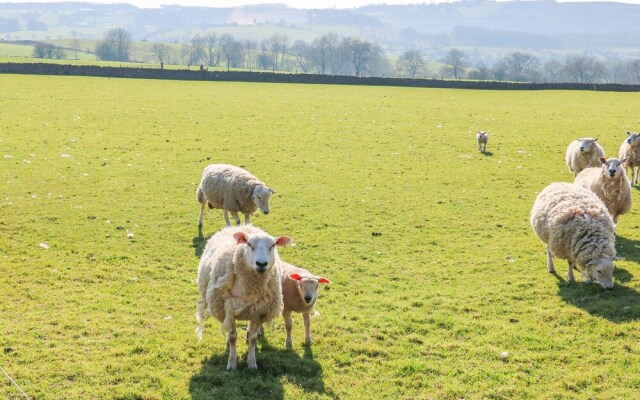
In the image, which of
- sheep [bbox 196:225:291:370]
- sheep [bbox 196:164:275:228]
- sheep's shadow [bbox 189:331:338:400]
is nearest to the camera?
sheep's shadow [bbox 189:331:338:400]

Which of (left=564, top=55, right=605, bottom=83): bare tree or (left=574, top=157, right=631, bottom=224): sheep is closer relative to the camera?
(left=574, top=157, right=631, bottom=224): sheep

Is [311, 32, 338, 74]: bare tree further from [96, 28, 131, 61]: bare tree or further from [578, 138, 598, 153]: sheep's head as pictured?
[578, 138, 598, 153]: sheep's head

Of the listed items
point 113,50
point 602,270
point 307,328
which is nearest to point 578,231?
point 602,270

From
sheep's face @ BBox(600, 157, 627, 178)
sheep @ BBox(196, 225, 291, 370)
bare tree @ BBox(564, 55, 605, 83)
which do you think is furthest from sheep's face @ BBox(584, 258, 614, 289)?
bare tree @ BBox(564, 55, 605, 83)

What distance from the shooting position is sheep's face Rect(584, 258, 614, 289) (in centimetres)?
961

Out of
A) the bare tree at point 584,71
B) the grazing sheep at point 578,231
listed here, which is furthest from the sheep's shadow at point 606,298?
the bare tree at point 584,71

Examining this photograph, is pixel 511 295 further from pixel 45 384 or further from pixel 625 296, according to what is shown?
pixel 45 384

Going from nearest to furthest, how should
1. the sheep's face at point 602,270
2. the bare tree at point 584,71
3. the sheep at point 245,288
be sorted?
the sheep at point 245,288 → the sheep's face at point 602,270 → the bare tree at point 584,71

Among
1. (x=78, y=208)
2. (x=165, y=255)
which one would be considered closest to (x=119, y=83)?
(x=78, y=208)

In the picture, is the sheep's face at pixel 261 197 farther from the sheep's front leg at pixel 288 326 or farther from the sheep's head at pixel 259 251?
the sheep's head at pixel 259 251

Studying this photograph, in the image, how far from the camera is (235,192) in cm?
1305

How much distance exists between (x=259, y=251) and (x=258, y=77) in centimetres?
5593

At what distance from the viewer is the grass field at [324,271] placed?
741cm

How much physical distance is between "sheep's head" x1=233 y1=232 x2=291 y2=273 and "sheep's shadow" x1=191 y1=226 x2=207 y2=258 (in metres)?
4.87
